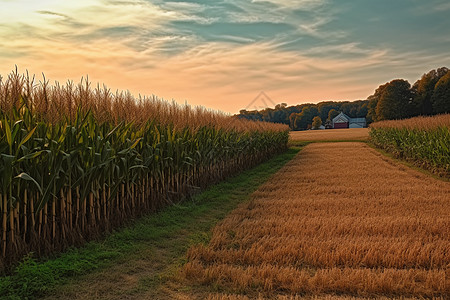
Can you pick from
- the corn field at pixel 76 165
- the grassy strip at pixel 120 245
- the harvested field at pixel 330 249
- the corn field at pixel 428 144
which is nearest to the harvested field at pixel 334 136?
the corn field at pixel 428 144

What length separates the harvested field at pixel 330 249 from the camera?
188 inches

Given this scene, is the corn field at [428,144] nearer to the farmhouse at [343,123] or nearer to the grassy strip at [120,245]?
the grassy strip at [120,245]

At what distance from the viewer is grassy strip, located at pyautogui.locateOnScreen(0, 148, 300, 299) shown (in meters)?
4.82

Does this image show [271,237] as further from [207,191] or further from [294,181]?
[294,181]

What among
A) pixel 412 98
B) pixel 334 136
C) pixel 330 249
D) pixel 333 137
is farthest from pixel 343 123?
pixel 330 249

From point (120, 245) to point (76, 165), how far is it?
66.5 inches

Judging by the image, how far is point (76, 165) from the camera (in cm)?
628

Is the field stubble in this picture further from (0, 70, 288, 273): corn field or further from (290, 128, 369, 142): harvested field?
Result: (0, 70, 288, 273): corn field

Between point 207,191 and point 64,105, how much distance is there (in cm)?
633

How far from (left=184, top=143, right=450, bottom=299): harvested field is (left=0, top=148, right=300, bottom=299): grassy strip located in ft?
2.80

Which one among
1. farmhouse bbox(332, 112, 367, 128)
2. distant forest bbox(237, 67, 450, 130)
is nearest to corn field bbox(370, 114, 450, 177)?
distant forest bbox(237, 67, 450, 130)

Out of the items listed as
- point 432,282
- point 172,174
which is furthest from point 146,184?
point 432,282

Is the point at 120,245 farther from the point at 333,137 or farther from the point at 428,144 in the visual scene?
the point at 333,137

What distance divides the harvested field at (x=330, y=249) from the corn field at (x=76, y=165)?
2.16 m
